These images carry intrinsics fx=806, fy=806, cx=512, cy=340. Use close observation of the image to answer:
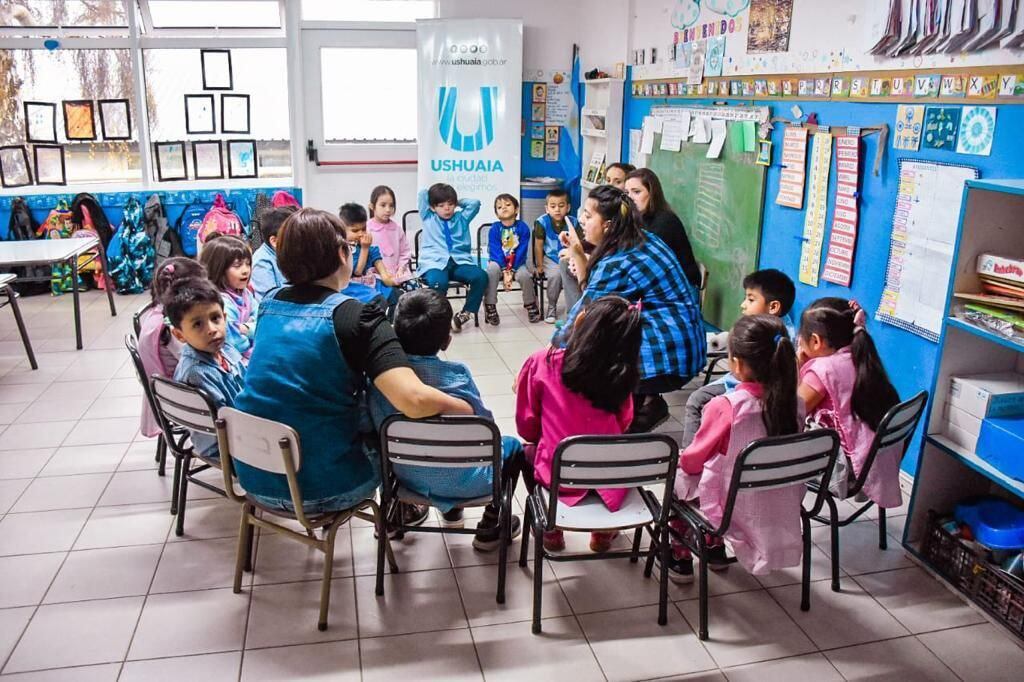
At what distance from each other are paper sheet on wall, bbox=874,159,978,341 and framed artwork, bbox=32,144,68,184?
6.69 metres

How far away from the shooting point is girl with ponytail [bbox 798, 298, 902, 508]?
2.79m

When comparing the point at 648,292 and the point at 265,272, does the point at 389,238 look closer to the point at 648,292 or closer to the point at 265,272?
the point at 265,272

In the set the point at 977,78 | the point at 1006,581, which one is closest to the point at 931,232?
the point at 977,78

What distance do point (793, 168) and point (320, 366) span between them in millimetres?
2963

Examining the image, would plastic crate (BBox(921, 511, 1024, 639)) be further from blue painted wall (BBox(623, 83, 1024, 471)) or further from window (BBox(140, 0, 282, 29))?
window (BBox(140, 0, 282, 29))

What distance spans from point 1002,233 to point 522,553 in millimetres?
1958

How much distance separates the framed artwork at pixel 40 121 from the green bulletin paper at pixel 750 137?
5.81 meters

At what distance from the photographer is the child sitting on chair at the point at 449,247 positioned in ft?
18.6

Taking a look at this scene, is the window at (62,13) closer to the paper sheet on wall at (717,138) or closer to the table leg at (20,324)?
the table leg at (20,324)

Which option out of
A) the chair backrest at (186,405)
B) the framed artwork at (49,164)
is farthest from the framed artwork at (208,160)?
the chair backrest at (186,405)

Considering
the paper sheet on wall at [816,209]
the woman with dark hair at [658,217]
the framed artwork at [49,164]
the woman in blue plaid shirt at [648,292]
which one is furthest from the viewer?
the framed artwork at [49,164]

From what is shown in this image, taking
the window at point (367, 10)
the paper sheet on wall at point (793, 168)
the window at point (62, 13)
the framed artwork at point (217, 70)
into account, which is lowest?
the paper sheet on wall at point (793, 168)

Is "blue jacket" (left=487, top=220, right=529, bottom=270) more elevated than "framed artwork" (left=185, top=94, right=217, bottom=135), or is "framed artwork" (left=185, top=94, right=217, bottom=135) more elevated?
"framed artwork" (left=185, top=94, right=217, bottom=135)

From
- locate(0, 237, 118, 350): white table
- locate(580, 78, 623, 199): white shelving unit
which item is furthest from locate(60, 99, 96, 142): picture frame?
locate(580, 78, 623, 199): white shelving unit
